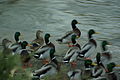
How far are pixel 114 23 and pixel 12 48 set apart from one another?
465 centimetres

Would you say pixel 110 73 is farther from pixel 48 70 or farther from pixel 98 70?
pixel 48 70

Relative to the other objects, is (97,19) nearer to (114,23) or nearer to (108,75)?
(114,23)

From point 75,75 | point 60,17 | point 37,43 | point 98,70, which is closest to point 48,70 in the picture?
point 75,75

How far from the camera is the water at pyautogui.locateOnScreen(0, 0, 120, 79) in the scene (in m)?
11.7

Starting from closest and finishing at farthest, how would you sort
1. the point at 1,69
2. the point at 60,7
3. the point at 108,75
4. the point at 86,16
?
the point at 1,69
the point at 108,75
the point at 86,16
the point at 60,7

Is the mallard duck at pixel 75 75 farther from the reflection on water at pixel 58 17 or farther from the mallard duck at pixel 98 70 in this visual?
the reflection on water at pixel 58 17

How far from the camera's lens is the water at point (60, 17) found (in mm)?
11703

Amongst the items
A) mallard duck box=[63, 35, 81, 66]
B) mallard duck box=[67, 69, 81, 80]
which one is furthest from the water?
mallard duck box=[67, 69, 81, 80]

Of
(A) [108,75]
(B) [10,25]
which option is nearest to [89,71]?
(A) [108,75]

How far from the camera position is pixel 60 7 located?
572 inches

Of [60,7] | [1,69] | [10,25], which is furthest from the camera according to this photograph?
[60,7]

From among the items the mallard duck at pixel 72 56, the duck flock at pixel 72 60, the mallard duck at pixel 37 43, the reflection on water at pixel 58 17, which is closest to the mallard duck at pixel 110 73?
the duck flock at pixel 72 60

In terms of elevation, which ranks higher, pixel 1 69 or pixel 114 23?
pixel 1 69

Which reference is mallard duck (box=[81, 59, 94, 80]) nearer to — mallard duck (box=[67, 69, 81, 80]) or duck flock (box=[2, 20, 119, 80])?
duck flock (box=[2, 20, 119, 80])
